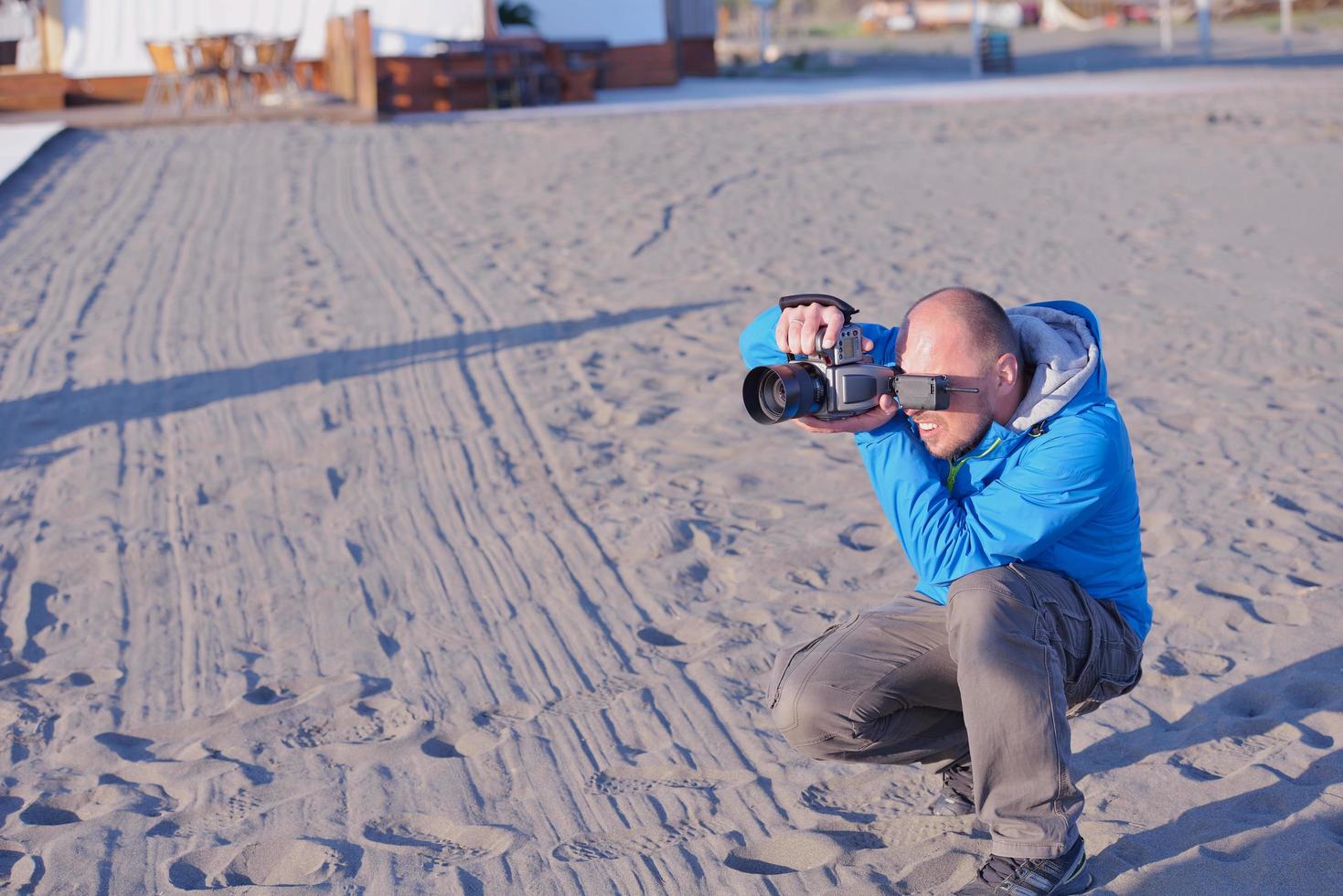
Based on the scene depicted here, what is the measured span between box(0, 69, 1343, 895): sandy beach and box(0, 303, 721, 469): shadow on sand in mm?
30

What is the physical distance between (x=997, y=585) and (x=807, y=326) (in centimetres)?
62

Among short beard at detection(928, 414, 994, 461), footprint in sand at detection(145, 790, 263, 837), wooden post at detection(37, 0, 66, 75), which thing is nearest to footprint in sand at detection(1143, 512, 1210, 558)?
short beard at detection(928, 414, 994, 461)

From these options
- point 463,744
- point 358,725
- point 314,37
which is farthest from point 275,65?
point 463,744

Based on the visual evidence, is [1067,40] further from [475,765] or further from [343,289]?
[475,765]

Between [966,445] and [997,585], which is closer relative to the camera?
[997,585]

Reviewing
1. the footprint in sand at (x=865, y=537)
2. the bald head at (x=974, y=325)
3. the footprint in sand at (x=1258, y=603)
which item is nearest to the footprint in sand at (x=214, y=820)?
the bald head at (x=974, y=325)

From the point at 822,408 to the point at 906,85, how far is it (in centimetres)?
1859

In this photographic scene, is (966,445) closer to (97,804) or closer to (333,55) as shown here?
(97,804)

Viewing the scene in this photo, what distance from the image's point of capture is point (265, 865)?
2666 millimetres

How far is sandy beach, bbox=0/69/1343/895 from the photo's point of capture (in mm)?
2713

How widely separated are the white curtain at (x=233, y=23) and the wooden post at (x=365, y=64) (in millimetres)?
2021

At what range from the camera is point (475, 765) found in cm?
301

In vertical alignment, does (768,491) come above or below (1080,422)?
below

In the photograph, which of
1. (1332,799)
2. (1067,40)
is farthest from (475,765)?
(1067,40)
